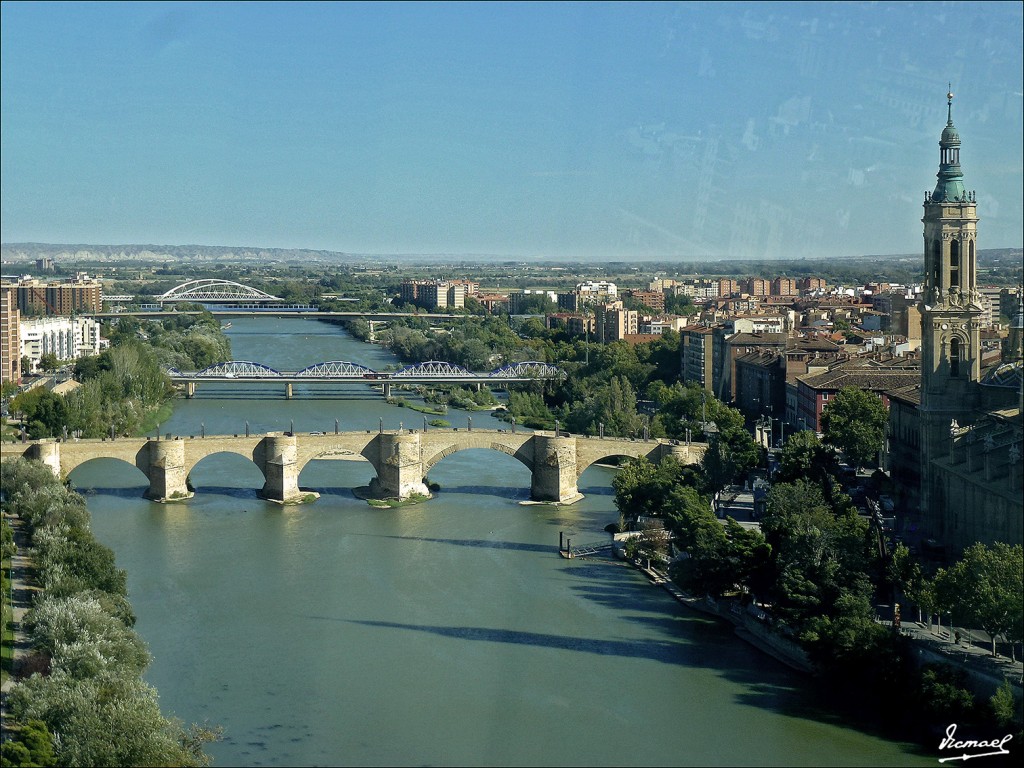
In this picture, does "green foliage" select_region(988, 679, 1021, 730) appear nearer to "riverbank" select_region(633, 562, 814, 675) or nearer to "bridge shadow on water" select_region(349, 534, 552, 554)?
"riverbank" select_region(633, 562, 814, 675)

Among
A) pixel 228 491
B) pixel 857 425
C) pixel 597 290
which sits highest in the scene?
pixel 597 290

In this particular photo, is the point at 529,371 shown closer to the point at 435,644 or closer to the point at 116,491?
the point at 116,491

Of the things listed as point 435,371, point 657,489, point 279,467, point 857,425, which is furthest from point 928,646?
point 435,371

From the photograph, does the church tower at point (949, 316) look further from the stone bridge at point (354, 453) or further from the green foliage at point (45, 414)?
the green foliage at point (45, 414)

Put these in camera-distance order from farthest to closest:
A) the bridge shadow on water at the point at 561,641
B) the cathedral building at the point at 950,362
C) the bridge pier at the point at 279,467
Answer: the bridge pier at the point at 279,467
the cathedral building at the point at 950,362
the bridge shadow on water at the point at 561,641

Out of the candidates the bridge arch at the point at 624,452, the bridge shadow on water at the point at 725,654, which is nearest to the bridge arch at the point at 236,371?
the bridge arch at the point at 624,452

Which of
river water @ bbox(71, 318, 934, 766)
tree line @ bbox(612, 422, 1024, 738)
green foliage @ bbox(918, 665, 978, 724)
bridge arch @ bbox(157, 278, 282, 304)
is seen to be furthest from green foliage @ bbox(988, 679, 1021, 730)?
bridge arch @ bbox(157, 278, 282, 304)

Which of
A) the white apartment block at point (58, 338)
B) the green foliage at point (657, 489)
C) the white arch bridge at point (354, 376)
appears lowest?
the green foliage at point (657, 489)

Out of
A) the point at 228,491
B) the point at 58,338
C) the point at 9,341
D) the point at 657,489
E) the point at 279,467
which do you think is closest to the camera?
the point at 657,489

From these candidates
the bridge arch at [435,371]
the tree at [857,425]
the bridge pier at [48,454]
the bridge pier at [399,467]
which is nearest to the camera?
the tree at [857,425]
